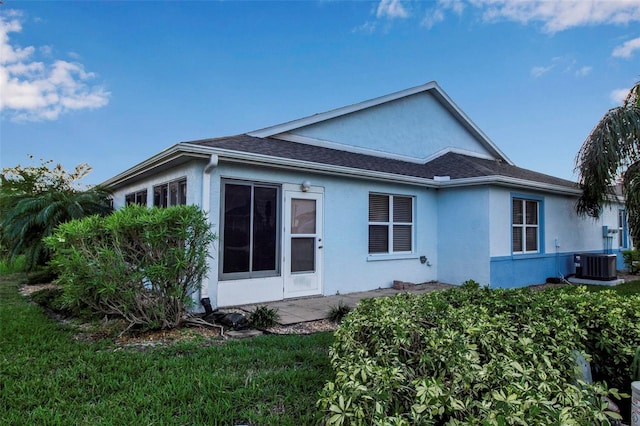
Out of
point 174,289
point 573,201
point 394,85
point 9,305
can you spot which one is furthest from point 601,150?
point 9,305

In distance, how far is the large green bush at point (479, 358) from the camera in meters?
1.78

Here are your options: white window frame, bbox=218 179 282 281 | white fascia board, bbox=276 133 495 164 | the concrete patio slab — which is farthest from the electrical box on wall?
white window frame, bbox=218 179 282 281

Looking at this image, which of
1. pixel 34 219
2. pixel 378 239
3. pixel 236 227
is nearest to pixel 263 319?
pixel 236 227

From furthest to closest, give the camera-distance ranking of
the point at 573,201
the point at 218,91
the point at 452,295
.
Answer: the point at 218,91
the point at 573,201
the point at 452,295

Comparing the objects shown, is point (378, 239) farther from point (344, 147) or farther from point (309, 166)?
point (344, 147)

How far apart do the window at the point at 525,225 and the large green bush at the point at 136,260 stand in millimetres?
8109

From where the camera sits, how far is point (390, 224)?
9.16 meters

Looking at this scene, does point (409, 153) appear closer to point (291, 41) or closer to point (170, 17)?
point (291, 41)

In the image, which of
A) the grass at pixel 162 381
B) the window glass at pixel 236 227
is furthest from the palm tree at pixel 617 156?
the grass at pixel 162 381

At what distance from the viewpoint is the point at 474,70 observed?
13016 millimetres

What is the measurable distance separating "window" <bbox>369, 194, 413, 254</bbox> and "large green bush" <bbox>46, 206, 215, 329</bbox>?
4.66m

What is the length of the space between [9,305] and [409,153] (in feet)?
35.1

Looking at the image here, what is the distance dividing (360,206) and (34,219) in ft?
26.4

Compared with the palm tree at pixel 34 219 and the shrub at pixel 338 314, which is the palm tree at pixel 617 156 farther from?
the palm tree at pixel 34 219
